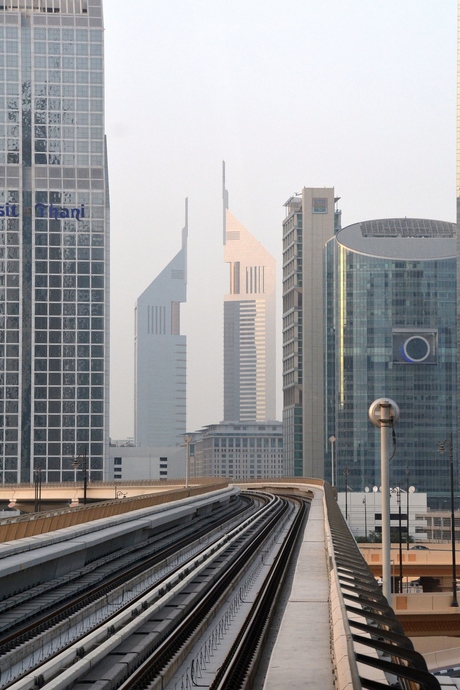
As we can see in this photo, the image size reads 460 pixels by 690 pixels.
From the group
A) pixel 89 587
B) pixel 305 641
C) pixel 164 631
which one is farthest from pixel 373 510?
pixel 305 641

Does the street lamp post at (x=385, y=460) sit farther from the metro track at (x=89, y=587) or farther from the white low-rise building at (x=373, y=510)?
the white low-rise building at (x=373, y=510)

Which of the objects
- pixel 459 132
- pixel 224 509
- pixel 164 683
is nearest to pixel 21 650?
pixel 164 683

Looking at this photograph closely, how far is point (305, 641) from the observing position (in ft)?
61.5

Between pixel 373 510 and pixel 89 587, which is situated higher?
pixel 89 587

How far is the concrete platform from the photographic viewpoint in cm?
1498

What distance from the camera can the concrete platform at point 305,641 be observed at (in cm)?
1498

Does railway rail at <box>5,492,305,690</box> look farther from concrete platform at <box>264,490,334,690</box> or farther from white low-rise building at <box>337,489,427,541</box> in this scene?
white low-rise building at <box>337,489,427,541</box>

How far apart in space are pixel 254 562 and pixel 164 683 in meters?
23.7

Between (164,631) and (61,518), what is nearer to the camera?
(164,631)

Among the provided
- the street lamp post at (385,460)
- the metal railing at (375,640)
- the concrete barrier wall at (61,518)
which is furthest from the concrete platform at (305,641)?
the concrete barrier wall at (61,518)

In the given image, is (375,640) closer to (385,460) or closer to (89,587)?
(385,460)

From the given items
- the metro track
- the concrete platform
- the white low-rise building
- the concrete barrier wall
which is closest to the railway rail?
the metro track

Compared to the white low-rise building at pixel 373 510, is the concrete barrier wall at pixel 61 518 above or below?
above

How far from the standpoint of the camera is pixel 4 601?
2942cm
